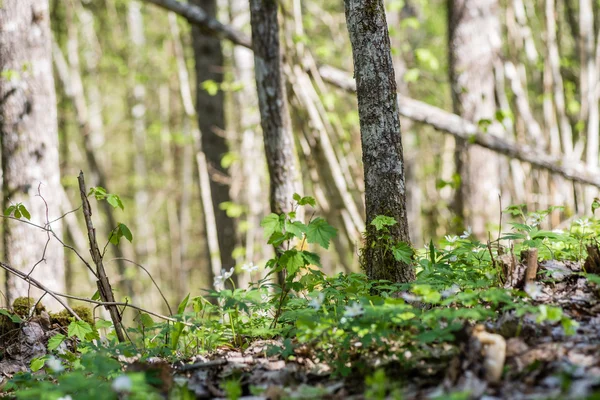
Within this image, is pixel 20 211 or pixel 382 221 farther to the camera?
pixel 20 211

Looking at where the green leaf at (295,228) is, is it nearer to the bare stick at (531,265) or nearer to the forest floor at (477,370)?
the forest floor at (477,370)

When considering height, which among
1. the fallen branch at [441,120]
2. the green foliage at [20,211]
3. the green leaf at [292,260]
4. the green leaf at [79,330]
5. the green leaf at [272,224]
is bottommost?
the green leaf at [79,330]

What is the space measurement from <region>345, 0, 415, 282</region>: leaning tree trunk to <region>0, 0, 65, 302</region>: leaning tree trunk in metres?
3.08

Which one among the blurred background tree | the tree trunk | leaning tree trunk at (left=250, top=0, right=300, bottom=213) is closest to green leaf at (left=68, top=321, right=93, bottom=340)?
the blurred background tree

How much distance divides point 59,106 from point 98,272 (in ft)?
28.7

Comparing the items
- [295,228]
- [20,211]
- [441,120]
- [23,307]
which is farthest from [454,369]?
[441,120]

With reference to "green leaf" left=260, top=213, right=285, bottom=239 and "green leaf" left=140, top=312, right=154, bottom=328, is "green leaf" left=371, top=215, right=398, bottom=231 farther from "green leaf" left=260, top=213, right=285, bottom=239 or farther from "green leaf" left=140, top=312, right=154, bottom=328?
"green leaf" left=140, top=312, right=154, bottom=328

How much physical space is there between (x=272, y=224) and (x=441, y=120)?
4237 mm

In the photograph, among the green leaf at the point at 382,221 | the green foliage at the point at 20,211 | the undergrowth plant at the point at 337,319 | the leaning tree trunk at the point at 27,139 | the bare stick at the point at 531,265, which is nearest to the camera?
the undergrowth plant at the point at 337,319

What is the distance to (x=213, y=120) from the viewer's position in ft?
26.4

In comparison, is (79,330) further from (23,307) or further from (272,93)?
(272,93)

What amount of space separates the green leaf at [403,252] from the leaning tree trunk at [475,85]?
14.7ft

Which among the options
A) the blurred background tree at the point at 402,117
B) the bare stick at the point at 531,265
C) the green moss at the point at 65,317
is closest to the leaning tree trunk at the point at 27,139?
the blurred background tree at the point at 402,117

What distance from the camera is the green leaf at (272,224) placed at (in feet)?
10.2
